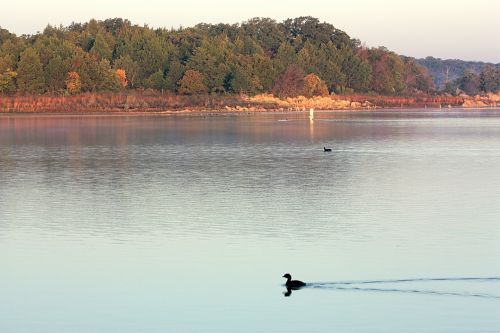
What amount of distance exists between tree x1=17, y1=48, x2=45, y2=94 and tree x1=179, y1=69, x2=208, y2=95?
63.6 ft

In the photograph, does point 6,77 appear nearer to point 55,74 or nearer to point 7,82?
point 7,82

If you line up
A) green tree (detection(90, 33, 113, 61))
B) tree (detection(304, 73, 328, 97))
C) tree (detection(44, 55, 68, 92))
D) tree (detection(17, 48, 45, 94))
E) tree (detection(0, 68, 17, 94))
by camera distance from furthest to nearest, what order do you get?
tree (detection(304, 73, 328, 97)) → green tree (detection(90, 33, 113, 61)) → tree (detection(44, 55, 68, 92)) → tree (detection(17, 48, 45, 94)) → tree (detection(0, 68, 17, 94))

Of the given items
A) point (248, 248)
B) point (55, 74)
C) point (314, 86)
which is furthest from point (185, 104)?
point (248, 248)

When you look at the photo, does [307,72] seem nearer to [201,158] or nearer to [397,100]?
[397,100]

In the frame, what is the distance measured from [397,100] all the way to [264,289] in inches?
6172

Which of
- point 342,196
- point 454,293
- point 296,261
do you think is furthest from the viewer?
point 342,196

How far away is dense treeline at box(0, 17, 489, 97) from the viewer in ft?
434

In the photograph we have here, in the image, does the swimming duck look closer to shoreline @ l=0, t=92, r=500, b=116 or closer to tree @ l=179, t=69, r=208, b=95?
shoreline @ l=0, t=92, r=500, b=116

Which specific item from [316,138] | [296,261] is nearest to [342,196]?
[296,261]

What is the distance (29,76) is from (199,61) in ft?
85.2


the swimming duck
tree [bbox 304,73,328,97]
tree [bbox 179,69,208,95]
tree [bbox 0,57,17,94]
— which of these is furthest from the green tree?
the swimming duck

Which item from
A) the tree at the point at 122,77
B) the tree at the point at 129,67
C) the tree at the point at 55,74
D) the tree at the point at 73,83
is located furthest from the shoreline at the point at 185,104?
the tree at the point at 129,67

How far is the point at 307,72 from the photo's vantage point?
Answer: 15950 centimetres

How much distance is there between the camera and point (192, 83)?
139 meters
